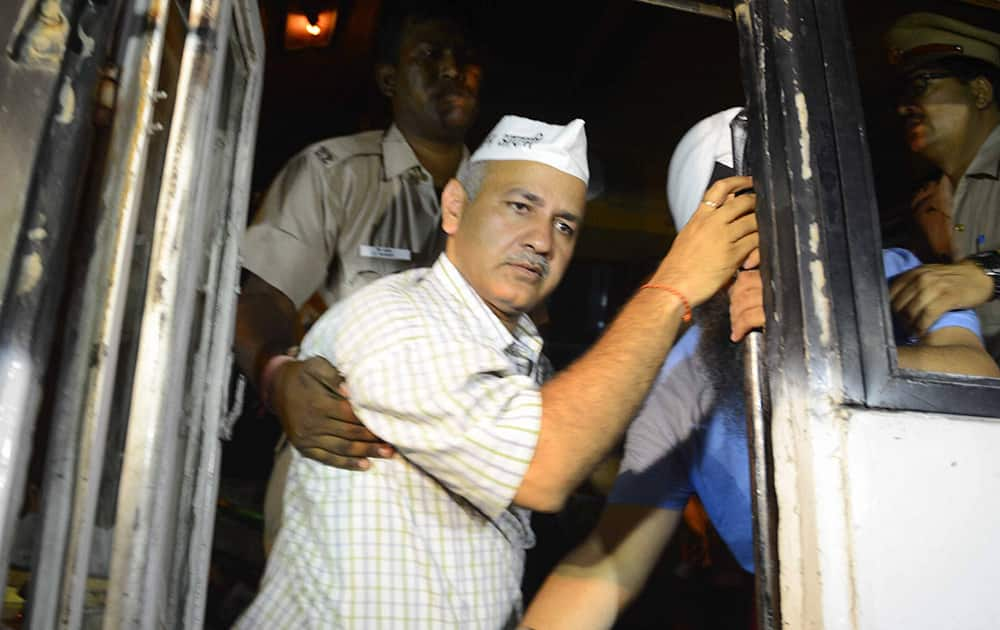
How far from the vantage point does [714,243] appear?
1.16 meters

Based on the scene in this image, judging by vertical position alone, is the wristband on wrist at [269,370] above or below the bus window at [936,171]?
below

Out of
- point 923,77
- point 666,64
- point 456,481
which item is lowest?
point 456,481

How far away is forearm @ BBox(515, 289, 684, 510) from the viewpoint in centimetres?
114

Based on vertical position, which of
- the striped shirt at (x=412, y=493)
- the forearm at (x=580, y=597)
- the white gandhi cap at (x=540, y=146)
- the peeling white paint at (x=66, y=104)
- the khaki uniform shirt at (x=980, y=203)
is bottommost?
the forearm at (x=580, y=597)

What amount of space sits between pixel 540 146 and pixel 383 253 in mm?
810

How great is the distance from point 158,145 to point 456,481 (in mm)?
729

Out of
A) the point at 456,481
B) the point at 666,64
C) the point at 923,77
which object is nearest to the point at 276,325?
the point at 456,481

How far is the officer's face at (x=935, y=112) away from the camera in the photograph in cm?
188

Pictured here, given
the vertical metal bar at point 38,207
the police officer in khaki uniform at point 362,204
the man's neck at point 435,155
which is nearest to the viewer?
the vertical metal bar at point 38,207

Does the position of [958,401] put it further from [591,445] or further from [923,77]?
[923,77]

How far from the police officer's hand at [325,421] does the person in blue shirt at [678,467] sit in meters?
0.69

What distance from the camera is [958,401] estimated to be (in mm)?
897

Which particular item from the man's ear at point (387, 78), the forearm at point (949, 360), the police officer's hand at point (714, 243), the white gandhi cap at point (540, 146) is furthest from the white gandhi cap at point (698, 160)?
the man's ear at point (387, 78)

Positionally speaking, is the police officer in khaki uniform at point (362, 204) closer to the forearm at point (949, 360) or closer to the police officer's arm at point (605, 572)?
the police officer's arm at point (605, 572)
